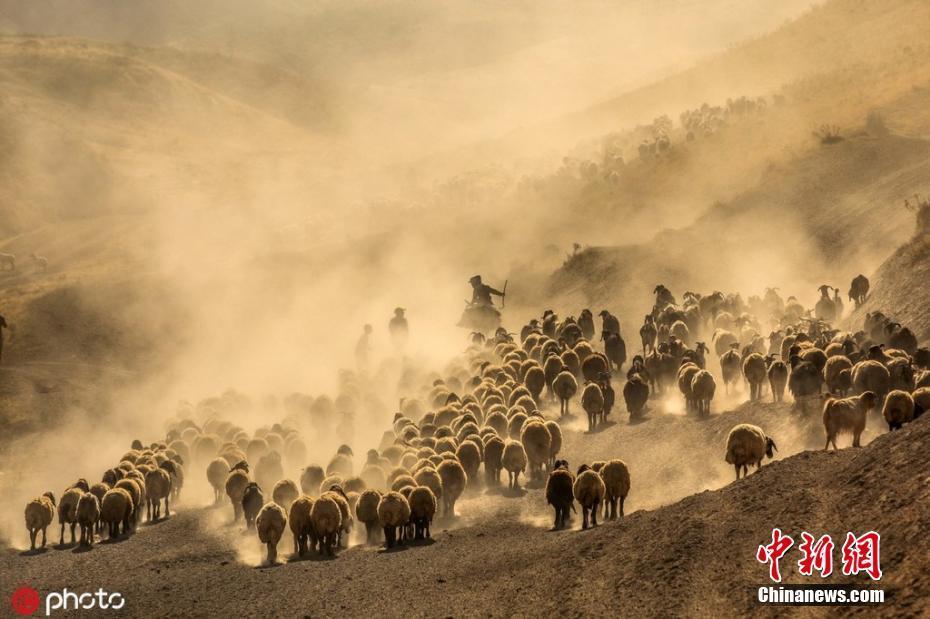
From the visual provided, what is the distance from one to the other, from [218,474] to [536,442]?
11331 mm

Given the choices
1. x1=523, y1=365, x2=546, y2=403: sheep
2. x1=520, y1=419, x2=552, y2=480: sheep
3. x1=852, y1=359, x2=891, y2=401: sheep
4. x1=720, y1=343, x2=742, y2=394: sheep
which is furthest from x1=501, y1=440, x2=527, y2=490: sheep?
x1=523, y1=365, x2=546, y2=403: sheep

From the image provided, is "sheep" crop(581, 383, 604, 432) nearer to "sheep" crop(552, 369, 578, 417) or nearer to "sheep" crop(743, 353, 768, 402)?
"sheep" crop(552, 369, 578, 417)

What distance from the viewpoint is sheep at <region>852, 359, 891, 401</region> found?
31984 mm

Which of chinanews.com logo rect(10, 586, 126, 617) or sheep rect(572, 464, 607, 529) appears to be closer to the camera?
chinanews.com logo rect(10, 586, 126, 617)

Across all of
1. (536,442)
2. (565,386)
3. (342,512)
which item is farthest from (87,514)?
(565,386)

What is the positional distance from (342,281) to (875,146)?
3541cm

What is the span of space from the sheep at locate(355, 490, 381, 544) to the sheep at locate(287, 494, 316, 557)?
1.35 metres

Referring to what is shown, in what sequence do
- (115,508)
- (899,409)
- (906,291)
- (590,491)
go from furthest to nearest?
(906,291) → (115,508) → (590,491) → (899,409)

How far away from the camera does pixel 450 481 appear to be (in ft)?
109

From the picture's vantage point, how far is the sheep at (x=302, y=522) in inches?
1178

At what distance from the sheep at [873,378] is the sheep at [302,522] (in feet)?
52.0

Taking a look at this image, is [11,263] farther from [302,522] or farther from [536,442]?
[302,522]

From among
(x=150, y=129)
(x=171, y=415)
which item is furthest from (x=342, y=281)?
(x=150, y=129)

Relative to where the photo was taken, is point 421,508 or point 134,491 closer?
point 421,508
